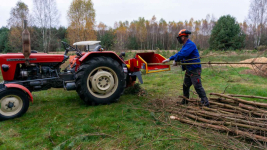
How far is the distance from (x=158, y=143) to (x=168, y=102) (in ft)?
6.54

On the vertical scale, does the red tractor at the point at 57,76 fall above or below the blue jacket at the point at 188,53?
below

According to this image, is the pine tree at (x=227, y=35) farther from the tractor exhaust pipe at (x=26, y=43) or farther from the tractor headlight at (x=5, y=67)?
the tractor headlight at (x=5, y=67)

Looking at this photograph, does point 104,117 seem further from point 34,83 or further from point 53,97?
point 53,97

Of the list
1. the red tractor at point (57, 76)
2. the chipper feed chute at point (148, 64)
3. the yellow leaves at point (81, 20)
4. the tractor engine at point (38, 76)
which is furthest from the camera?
the yellow leaves at point (81, 20)

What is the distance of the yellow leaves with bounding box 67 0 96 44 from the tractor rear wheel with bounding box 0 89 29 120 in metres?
23.6

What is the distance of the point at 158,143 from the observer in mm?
2631

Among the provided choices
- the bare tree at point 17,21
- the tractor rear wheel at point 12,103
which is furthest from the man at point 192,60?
the bare tree at point 17,21

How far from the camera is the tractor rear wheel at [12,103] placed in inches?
137

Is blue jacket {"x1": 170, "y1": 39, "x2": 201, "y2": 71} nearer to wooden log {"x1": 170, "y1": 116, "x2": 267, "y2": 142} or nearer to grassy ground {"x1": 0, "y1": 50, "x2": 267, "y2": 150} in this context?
grassy ground {"x1": 0, "y1": 50, "x2": 267, "y2": 150}

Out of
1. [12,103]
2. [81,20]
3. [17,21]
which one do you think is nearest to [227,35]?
[81,20]

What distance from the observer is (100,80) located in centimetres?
443

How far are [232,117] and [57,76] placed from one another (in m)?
4.14

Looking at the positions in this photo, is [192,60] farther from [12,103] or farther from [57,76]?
[12,103]

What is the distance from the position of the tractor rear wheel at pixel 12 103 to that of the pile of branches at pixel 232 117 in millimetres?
3105
